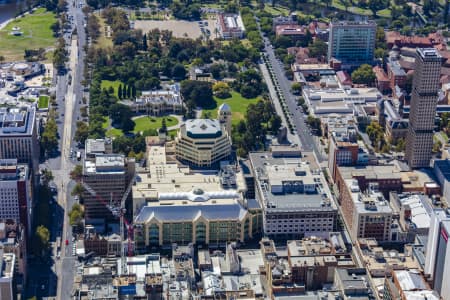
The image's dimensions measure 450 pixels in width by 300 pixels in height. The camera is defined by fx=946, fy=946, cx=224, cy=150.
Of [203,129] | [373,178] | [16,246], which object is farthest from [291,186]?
[16,246]

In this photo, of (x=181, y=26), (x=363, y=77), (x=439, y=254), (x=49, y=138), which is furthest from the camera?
(x=181, y=26)

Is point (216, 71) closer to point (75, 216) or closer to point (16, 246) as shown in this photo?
point (75, 216)

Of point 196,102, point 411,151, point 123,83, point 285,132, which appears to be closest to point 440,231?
point 411,151

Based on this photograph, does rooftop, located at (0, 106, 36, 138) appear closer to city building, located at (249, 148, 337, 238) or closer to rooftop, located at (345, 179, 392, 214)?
city building, located at (249, 148, 337, 238)

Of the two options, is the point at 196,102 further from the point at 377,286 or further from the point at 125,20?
the point at 377,286

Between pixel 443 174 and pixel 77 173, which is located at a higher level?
pixel 77 173

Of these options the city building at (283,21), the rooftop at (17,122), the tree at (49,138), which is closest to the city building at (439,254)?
the rooftop at (17,122)
